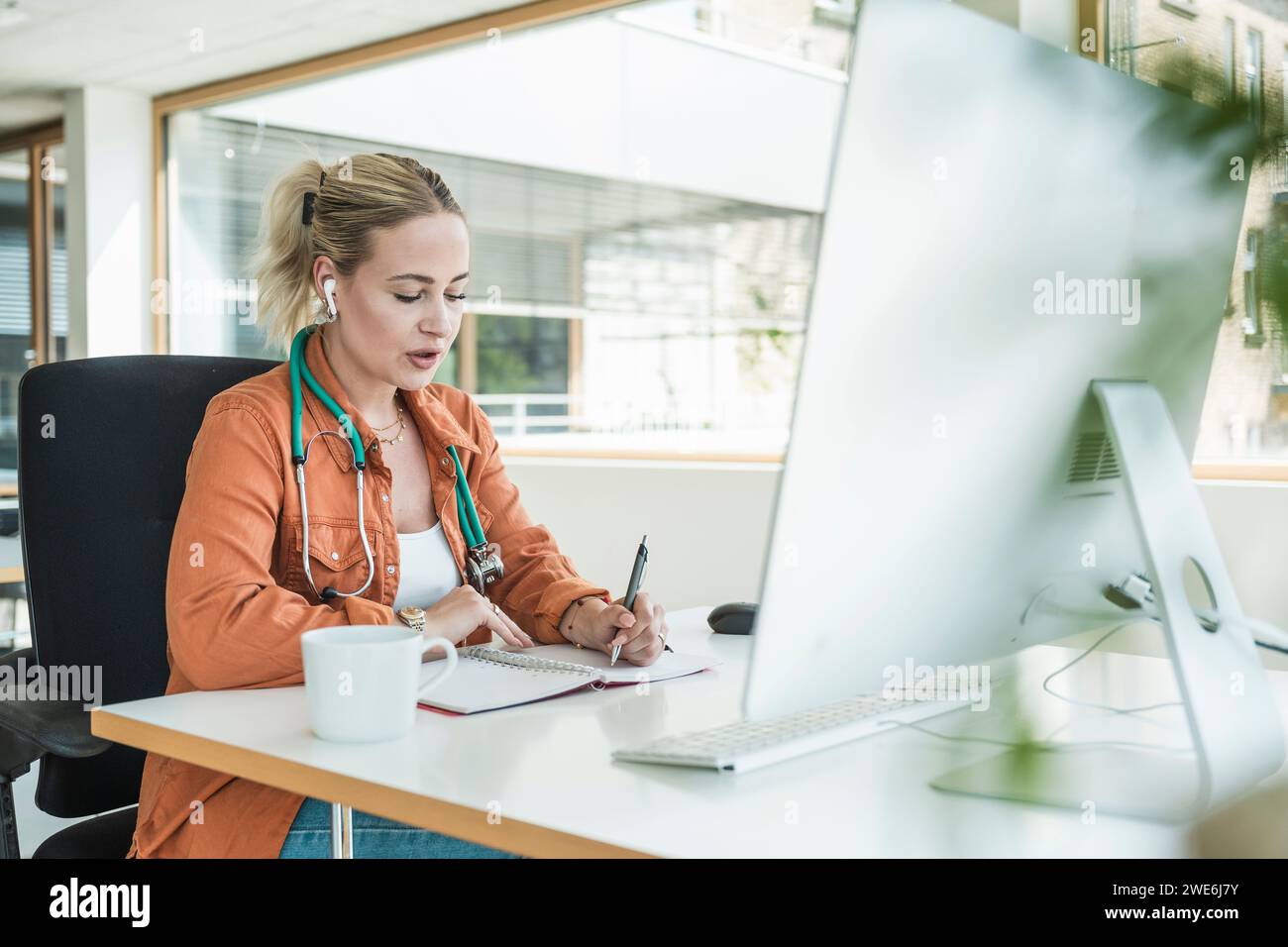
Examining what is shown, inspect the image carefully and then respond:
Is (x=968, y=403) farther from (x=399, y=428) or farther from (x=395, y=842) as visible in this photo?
(x=399, y=428)

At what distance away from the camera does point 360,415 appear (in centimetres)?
144

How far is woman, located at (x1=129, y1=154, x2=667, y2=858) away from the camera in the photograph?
3.65 ft

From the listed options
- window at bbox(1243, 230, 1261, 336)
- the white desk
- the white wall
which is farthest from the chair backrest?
the white wall

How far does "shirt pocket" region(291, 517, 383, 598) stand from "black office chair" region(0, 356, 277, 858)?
0.26m

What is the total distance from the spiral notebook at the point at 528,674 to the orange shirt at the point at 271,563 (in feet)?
0.34

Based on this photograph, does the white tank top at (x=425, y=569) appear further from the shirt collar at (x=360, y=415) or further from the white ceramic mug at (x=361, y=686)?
the white ceramic mug at (x=361, y=686)

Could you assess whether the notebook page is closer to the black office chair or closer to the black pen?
the black pen

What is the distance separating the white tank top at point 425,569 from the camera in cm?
145

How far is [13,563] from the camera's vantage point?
202cm

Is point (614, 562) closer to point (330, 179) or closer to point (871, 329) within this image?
point (330, 179)

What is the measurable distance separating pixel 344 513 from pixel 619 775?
65cm

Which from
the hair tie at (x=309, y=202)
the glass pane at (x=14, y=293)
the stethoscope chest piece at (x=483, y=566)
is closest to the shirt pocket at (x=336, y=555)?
the stethoscope chest piece at (x=483, y=566)

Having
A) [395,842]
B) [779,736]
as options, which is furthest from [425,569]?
[779,736]

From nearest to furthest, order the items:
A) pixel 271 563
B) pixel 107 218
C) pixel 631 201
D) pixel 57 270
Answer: pixel 271 563 < pixel 631 201 < pixel 107 218 < pixel 57 270
